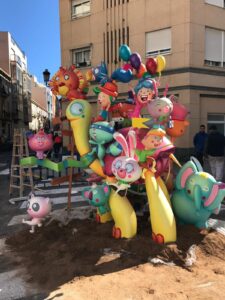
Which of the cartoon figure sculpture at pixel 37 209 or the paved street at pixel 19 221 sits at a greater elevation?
the cartoon figure sculpture at pixel 37 209

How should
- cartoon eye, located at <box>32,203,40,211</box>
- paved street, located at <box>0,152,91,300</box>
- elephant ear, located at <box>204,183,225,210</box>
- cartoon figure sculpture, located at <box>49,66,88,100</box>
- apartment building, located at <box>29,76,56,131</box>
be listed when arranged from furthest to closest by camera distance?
1. apartment building, located at <box>29,76,56,131</box>
2. cartoon figure sculpture, located at <box>49,66,88,100</box>
3. cartoon eye, located at <box>32,203,40,211</box>
4. elephant ear, located at <box>204,183,225,210</box>
5. paved street, located at <box>0,152,91,300</box>

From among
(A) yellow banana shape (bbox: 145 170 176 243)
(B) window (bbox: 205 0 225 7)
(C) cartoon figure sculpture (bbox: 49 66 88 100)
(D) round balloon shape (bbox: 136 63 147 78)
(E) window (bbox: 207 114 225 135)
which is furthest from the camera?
(E) window (bbox: 207 114 225 135)

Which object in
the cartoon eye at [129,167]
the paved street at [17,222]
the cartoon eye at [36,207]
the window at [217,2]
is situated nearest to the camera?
the paved street at [17,222]

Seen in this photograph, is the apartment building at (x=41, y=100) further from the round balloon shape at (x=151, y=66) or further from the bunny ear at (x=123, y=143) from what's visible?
the bunny ear at (x=123, y=143)

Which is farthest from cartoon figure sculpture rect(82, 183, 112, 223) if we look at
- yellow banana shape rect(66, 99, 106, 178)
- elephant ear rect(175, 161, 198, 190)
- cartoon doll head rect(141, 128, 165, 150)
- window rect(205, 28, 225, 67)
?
window rect(205, 28, 225, 67)

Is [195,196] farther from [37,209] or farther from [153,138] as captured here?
[37,209]

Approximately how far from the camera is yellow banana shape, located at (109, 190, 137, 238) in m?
5.05

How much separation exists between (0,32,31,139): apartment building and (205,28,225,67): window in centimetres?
2748

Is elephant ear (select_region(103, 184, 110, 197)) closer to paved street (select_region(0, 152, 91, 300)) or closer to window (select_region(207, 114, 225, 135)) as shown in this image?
paved street (select_region(0, 152, 91, 300))

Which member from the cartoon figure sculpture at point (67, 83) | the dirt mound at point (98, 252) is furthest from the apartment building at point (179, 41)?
the dirt mound at point (98, 252)

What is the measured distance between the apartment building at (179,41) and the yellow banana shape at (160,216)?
445 inches

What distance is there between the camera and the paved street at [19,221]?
12.9 ft

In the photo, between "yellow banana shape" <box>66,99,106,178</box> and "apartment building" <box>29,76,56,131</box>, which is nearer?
"yellow banana shape" <box>66,99,106,178</box>

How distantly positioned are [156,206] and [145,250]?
66 centimetres
